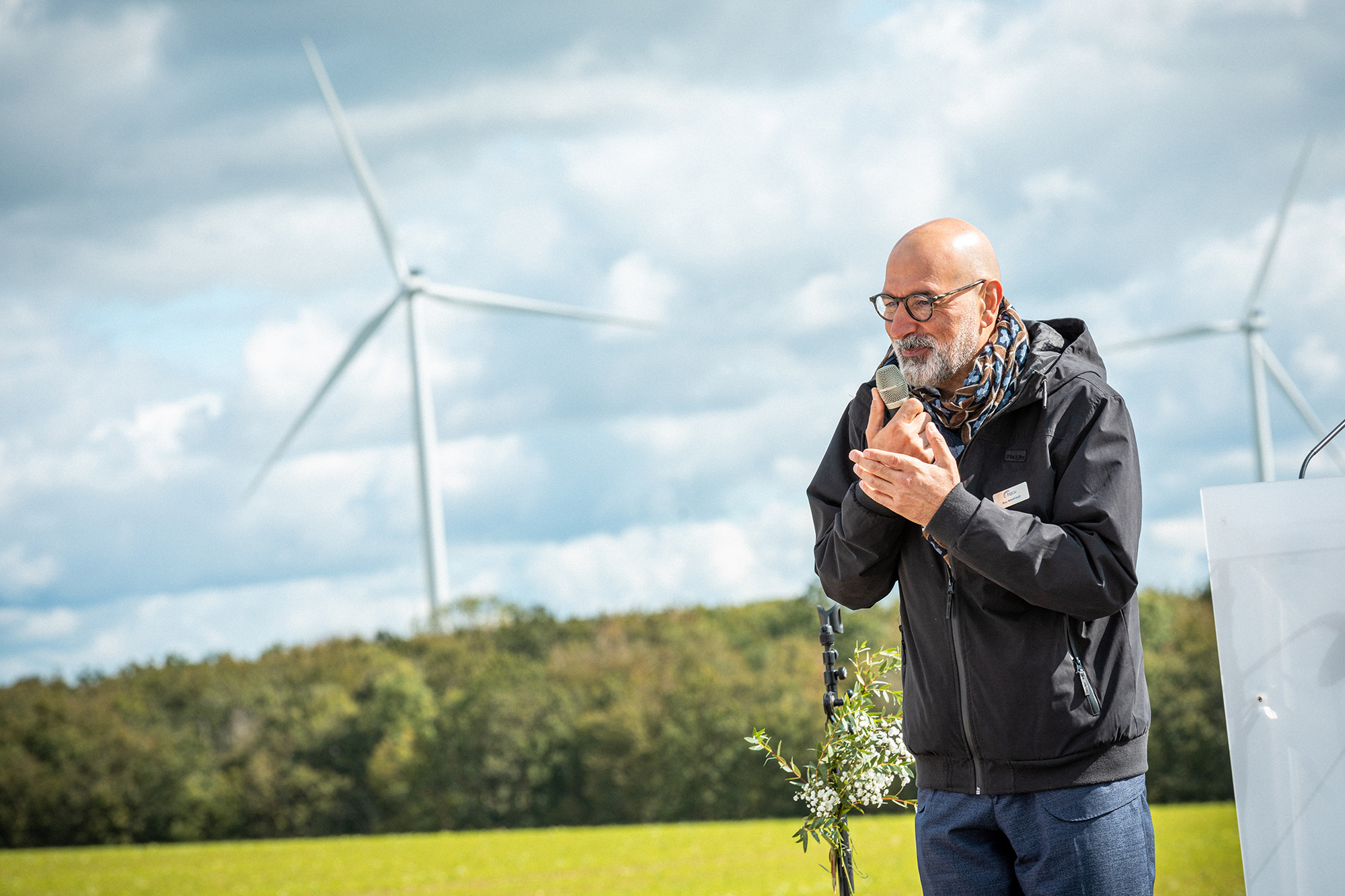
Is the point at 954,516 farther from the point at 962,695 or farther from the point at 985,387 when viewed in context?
the point at 962,695

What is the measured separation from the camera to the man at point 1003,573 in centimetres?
367

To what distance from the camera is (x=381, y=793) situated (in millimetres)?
43344

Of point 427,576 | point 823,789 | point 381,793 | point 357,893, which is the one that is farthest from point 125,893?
point 823,789

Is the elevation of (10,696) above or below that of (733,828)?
above

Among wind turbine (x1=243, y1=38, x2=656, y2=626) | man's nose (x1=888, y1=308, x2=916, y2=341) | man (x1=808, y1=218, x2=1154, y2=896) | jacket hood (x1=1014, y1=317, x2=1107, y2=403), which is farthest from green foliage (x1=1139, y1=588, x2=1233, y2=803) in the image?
man's nose (x1=888, y1=308, x2=916, y2=341)

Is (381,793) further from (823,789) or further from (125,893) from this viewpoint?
(823,789)

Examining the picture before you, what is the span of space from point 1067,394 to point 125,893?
29.9 metres

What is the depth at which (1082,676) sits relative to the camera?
146 inches

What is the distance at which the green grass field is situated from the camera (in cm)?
2730

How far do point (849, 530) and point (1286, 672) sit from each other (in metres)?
1.25

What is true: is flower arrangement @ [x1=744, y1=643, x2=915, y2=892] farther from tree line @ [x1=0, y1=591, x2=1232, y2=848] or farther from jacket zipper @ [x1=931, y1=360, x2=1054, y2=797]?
tree line @ [x1=0, y1=591, x2=1232, y2=848]

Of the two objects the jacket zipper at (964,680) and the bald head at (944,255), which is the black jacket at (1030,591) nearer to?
the jacket zipper at (964,680)

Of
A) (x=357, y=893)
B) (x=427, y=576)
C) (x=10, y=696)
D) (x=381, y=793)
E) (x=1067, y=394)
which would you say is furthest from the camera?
(x=10, y=696)

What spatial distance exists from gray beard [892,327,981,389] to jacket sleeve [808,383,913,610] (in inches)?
13.2
